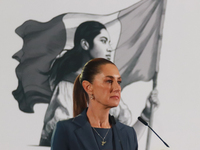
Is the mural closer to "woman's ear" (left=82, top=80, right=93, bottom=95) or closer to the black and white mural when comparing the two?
the black and white mural

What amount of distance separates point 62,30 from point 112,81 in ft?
7.01

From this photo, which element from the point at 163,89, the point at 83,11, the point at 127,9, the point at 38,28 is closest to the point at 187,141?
the point at 163,89

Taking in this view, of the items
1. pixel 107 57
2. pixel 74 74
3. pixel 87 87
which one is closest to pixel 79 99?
pixel 87 87

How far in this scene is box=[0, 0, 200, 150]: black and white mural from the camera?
10.3ft

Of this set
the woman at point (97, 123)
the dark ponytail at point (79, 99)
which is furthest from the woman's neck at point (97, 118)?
the dark ponytail at point (79, 99)

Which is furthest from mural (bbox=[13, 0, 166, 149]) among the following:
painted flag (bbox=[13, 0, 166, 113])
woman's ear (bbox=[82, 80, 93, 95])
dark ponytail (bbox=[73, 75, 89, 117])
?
woman's ear (bbox=[82, 80, 93, 95])

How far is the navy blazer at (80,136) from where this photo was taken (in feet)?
3.93

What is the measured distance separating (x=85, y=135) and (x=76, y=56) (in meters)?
2.06

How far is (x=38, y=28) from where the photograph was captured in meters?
3.25

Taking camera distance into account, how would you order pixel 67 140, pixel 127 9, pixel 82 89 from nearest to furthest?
pixel 67 140
pixel 82 89
pixel 127 9

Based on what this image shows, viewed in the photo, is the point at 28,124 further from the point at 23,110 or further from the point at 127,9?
the point at 127,9

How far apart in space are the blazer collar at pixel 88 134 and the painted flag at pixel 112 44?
1956mm

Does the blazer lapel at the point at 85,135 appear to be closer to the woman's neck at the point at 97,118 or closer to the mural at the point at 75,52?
the woman's neck at the point at 97,118

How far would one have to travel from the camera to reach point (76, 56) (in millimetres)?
3229
